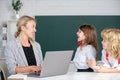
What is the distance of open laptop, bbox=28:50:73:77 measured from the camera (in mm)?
2147

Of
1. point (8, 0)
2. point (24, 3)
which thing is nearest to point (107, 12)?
point (24, 3)

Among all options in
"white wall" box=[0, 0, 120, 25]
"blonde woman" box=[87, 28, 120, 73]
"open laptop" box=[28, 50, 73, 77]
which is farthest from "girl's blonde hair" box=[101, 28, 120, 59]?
"white wall" box=[0, 0, 120, 25]

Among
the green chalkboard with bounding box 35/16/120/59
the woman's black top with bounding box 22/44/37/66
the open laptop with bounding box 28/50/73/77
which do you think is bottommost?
the green chalkboard with bounding box 35/16/120/59

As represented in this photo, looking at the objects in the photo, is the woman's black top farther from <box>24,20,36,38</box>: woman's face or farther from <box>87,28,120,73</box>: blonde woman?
<box>87,28,120,73</box>: blonde woman

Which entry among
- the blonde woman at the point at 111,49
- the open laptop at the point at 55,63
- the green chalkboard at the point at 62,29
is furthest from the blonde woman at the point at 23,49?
the green chalkboard at the point at 62,29

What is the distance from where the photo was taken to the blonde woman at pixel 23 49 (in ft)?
8.92

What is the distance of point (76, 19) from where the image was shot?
6246 mm

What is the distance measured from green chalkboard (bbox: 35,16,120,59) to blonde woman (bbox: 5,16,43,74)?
317 cm

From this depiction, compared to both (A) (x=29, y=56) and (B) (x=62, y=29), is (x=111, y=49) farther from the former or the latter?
(B) (x=62, y=29)

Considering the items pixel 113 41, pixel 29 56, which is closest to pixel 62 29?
pixel 29 56

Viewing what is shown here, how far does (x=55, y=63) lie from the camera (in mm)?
2219

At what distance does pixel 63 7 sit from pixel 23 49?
358 centimetres

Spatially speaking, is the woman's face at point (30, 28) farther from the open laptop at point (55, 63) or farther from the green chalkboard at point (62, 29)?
the green chalkboard at point (62, 29)

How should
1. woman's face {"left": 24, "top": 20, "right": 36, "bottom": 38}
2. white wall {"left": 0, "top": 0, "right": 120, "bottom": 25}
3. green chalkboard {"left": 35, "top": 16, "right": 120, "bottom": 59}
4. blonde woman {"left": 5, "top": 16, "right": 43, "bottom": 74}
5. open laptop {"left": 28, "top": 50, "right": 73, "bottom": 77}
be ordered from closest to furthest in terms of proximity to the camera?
open laptop {"left": 28, "top": 50, "right": 73, "bottom": 77} < blonde woman {"left": 5, "top": 16, "right": 43, "bottom": 74} < woman's face {"left": 24, "top": 20, "right": 36, "bottom": 38} < green chalkboard {"left": 35, "top": 16, "right": 120, "bottom": 59} < white wall {"left": 0, "top": 0, "right": 120, "bottom": 25}
